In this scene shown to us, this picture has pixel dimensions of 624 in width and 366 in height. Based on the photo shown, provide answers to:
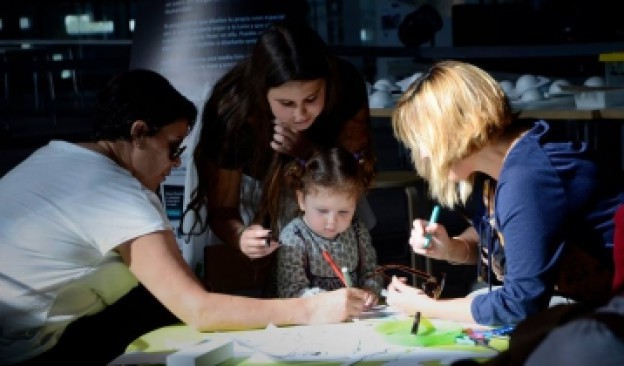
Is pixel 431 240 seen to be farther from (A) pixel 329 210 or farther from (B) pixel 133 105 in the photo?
(B) pixel 133 105

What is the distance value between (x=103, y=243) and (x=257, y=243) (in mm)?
640

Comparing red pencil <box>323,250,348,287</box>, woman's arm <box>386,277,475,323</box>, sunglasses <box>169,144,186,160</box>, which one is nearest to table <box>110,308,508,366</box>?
woman's arm <box>386,277,475,323</box>

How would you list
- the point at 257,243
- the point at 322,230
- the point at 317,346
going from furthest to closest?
the point at 322,230
the point at 257,243
the point at 317,346

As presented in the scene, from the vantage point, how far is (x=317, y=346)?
2279 millimetres

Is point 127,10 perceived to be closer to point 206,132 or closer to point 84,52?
point 84,52

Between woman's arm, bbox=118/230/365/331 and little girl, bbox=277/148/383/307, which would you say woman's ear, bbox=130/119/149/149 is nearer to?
woman's arm, bbox=118/230/365/331

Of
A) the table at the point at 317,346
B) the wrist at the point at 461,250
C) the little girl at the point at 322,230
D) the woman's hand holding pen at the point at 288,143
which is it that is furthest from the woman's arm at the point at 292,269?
the table at the point at 317,346

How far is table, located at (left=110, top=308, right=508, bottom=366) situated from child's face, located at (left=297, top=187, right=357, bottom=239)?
639mm

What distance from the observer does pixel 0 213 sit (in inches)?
103

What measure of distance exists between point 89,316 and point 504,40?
7.68 m

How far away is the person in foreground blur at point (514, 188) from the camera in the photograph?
233cm

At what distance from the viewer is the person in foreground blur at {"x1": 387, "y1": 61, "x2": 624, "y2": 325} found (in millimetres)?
2330

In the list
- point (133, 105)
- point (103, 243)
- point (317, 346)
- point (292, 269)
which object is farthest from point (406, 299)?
point (133, 105)

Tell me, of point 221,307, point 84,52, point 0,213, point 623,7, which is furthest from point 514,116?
point 84,52
